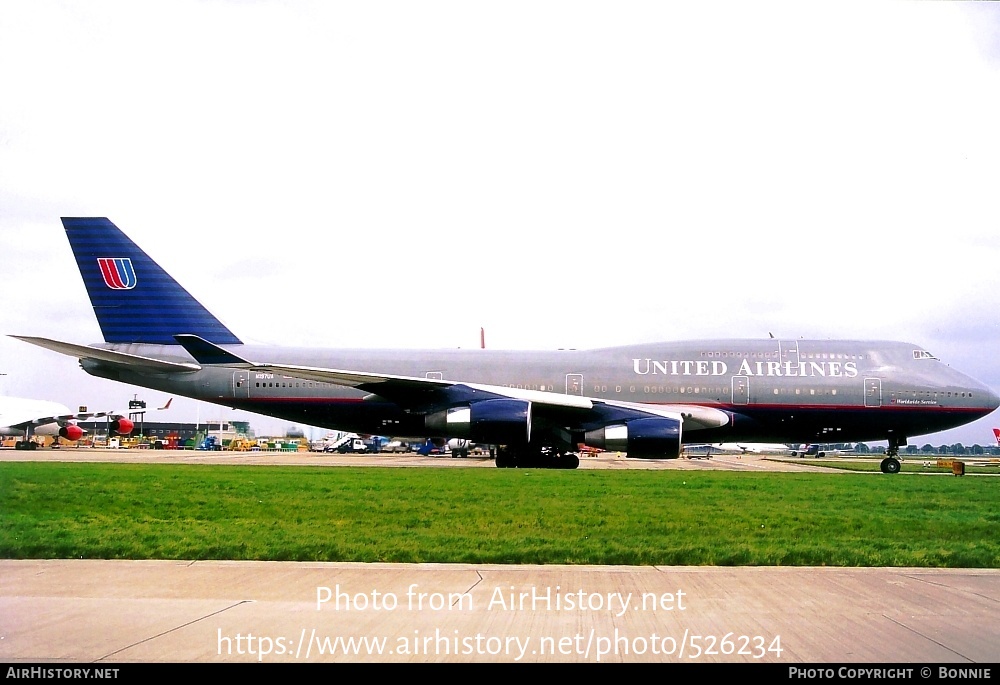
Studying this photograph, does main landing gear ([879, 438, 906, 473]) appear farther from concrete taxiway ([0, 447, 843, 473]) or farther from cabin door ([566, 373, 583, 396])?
cabin door ([566, 373, 583, 396])

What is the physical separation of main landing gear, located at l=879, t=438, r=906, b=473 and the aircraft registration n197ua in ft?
0.25

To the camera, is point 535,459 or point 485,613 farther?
point 535,459

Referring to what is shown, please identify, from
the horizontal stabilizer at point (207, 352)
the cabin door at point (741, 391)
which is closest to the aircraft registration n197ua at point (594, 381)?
the cabin door at point (741, 391)

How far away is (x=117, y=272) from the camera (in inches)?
1090

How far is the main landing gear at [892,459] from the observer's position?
27.4 meters

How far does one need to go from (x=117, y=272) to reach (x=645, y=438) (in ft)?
56.5

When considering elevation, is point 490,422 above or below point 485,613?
above

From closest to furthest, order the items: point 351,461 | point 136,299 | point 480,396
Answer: point 480,396
point 136,299
point 351,461

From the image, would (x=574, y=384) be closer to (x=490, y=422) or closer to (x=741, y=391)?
(x=490, y=422)

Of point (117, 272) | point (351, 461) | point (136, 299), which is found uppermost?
point (117, 272)

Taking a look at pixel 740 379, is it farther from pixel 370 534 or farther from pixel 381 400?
pixel 370 534

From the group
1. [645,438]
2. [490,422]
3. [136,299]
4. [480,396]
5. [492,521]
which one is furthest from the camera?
[136,299]

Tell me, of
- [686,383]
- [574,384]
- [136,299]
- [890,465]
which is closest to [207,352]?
[136,299]

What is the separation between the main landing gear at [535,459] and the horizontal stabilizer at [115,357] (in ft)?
32.3
